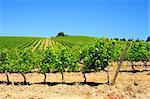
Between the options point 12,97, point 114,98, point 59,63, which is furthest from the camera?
point 59,63

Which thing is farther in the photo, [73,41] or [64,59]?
[73,41]

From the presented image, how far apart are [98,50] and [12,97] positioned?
13.8m

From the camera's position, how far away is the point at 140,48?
202 ft

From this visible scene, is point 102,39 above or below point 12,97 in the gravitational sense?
above

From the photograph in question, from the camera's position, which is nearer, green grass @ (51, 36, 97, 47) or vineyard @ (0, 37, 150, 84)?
vineyard @ (0, 37, 150, 84)

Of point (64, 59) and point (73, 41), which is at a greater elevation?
point (73, 41)

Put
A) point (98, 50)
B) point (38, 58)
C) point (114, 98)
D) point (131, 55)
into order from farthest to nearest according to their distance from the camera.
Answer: point (131, 55) < point (38, 58) < point (98, 50) < point (114, 98)

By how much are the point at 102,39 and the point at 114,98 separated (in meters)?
16.8


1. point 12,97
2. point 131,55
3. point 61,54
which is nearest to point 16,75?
point 61,54

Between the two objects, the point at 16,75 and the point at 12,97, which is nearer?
the point at 12,97

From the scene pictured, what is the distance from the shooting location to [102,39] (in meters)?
40.5

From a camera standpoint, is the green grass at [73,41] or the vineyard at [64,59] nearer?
the vineyard at [64,59]

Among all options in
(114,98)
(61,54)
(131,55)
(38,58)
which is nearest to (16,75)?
(38,58)

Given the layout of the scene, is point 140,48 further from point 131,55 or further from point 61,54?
point 61,54
